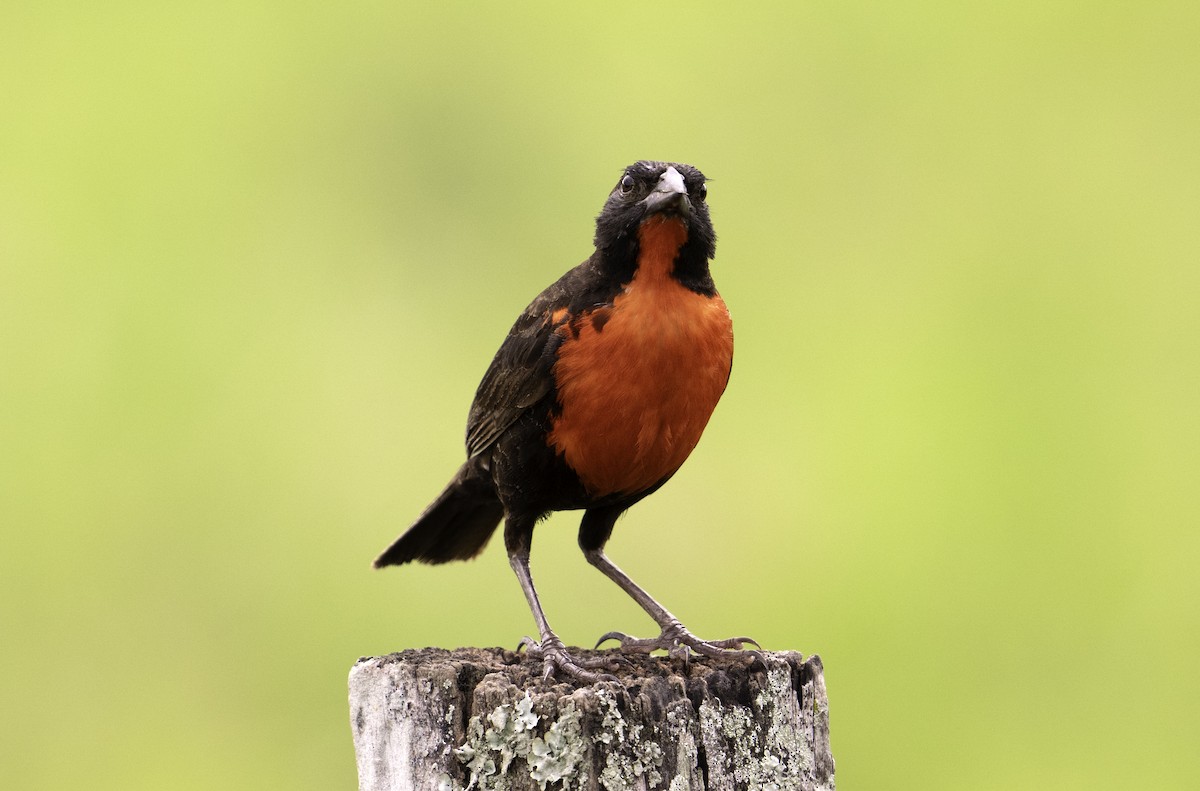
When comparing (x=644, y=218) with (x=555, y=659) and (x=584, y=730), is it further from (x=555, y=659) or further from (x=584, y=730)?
(x=584, y=730)

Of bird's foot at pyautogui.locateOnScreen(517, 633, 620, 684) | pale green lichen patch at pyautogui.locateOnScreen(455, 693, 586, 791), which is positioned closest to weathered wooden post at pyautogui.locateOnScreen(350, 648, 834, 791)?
pale green lichen patch at pyautogui.locateOnScreen(455, 693, 586, 791)

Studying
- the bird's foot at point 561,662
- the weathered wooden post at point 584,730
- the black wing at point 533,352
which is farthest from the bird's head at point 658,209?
the weathered wooden post at point 584,730

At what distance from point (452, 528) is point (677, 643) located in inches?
50.1

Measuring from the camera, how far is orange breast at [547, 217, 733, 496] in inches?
203

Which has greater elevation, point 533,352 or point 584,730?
point 533,352

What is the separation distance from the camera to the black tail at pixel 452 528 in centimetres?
611

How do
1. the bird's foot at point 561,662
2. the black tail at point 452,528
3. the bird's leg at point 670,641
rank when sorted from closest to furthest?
1. the bird's foot at point 561,662
2. the bird's leg at point 670,641
3. the black tail at point 452,528

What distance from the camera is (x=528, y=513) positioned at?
5605 mm

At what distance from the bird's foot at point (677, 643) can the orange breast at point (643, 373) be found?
52cm

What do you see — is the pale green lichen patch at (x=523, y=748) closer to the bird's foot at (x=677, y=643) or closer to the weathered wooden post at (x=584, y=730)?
the weathered wooden post at (x=584, y=730)

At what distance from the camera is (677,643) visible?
536 cm

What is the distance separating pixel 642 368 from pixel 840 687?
3.99m

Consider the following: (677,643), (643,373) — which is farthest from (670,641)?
(643,373)

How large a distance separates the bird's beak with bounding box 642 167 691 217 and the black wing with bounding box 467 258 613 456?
298 millimetres
